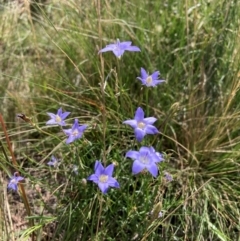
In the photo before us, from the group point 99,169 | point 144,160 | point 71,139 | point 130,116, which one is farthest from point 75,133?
point 130,116

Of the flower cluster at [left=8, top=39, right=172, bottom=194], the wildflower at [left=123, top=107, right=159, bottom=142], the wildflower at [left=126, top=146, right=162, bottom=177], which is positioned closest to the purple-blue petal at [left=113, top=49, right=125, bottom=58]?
the flower cluster at [left=8, top=39, right=172, bottom=194]

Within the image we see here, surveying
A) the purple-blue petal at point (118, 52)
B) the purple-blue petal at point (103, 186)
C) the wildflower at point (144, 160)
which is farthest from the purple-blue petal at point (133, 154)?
the purple-blue petal at point (118, 52)

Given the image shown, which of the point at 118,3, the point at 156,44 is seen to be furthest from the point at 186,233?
the point at 118,3

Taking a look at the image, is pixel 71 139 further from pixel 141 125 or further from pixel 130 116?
pixel 130 116

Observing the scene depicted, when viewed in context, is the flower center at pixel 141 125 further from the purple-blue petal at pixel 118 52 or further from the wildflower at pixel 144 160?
the purple-blue petal at pixel 118 52

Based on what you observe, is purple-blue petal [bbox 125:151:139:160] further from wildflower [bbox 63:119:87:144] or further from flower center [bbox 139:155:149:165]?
wildflower [bbox 63:119:87:144]

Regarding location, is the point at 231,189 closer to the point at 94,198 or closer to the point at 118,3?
the point at 94,198
